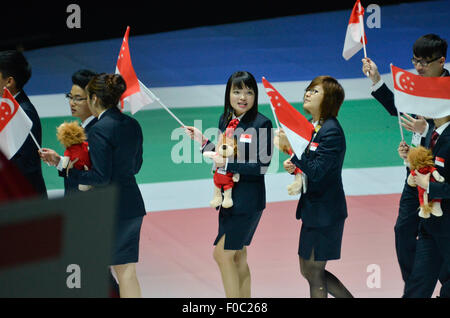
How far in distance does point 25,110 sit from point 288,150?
2.14 meters

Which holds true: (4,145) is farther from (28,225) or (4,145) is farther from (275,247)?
(28,225)

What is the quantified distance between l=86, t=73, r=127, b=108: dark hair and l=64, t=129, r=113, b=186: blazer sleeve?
253 mm

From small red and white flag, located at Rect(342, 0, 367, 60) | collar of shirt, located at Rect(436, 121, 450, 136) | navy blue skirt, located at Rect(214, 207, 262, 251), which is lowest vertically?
navy blue skirt, located at Rect(214, 207, 262, 251)

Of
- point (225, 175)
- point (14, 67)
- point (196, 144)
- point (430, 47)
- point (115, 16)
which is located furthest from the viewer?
point (115, 16)

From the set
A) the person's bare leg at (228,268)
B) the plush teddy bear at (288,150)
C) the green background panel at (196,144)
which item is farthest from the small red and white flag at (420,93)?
the green background panel at (196,144)

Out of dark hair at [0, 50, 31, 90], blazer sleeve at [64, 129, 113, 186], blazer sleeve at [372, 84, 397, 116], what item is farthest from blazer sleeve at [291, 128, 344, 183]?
dark hair at [0, 50, 31, 90]

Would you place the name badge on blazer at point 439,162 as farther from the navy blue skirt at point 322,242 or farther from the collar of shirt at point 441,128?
the navy blue skirt at point 322,242

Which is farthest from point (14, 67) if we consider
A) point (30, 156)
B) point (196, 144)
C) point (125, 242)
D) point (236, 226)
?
point (196, 144)

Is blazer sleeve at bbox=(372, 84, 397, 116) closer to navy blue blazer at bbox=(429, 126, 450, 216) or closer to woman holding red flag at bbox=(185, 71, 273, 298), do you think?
navy blue blazer at bbox=(429, 126, 450, 216)

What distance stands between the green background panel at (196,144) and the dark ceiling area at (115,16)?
3.20 m

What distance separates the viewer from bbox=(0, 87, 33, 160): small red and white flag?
20.2ft

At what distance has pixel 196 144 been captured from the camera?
11.0 metres

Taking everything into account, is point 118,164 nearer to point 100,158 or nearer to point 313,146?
point 100,158
